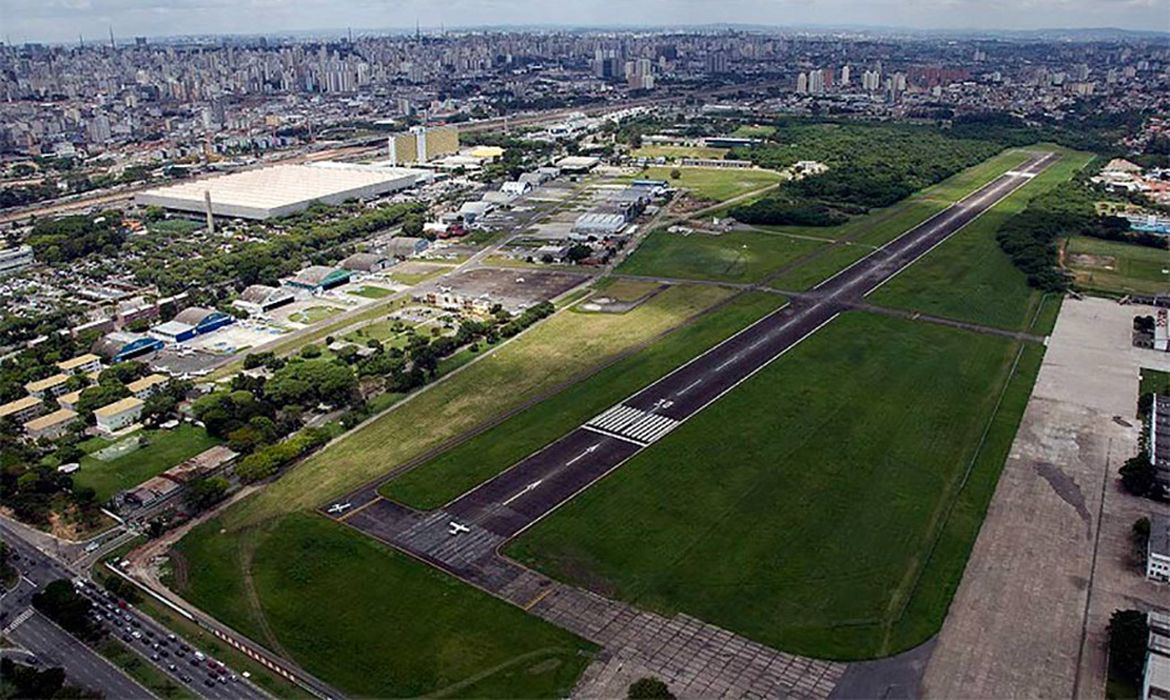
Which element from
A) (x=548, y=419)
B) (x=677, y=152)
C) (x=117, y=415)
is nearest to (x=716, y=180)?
(x=677, y=152)

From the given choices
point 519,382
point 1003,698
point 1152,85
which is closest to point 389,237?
point 519,382

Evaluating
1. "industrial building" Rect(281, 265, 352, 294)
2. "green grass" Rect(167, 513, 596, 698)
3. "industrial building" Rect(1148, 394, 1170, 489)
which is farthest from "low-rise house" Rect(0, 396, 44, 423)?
"industrial building" Rect(1148, 394, 1170, 489)

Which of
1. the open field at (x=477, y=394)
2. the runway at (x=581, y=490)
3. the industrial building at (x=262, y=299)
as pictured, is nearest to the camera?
the runway at (x=581, y=490)

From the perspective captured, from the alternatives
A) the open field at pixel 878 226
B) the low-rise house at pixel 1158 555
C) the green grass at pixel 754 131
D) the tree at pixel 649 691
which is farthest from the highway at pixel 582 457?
the green grass at pixel 754 131

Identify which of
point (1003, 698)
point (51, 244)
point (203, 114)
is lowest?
point (1003, 698)

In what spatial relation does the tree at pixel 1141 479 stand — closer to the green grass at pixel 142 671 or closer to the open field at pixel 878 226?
the open field at pixel 878 226

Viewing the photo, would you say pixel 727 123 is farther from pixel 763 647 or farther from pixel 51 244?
pixel 763 647

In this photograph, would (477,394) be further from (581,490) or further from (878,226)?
(878,226)
